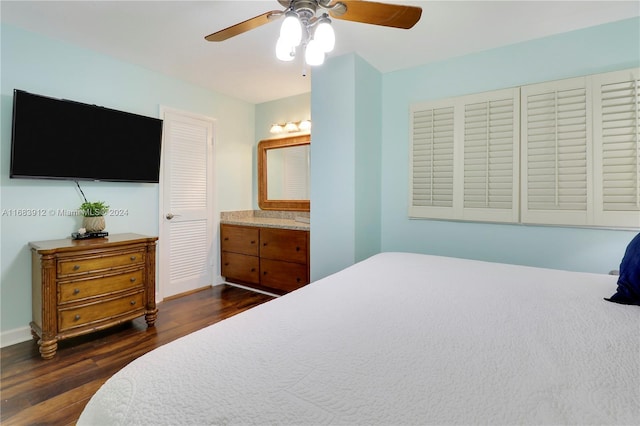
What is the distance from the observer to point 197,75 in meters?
3.40

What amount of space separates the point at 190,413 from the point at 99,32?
3.05 m

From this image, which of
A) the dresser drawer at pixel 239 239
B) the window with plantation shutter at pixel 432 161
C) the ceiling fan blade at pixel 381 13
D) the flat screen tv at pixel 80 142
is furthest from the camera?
the dresser drawer at pixel 239 239

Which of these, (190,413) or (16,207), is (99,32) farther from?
(190,413)

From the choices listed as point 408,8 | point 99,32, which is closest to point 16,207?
point 99,32

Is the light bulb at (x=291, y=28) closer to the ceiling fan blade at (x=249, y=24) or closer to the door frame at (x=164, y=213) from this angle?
the ceiling fan blade at (x=249, y=24)

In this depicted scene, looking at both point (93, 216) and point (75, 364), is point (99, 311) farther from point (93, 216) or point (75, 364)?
point (93, 216)

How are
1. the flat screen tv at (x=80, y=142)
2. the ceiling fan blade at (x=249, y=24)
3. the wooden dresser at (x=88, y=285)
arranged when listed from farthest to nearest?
1. the flat screen tv at (x=80, y=142)
2. the wooden dresser at (x=88, y=285)
3. the ceiling fan blade at (x=249, y=24)

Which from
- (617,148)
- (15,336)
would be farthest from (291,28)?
(15,336)

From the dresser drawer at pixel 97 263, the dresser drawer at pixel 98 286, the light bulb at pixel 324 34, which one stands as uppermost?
the light bulb at pixel 324 34

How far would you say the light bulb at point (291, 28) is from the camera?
1.50 meters

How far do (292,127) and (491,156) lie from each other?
233 cm

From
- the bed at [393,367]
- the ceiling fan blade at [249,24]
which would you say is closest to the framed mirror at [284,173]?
the ceiling fan blade at [249,24]

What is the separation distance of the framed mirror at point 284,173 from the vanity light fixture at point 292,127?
10 cm

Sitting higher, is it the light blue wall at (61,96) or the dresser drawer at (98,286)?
the light blue wall at (61,96)
